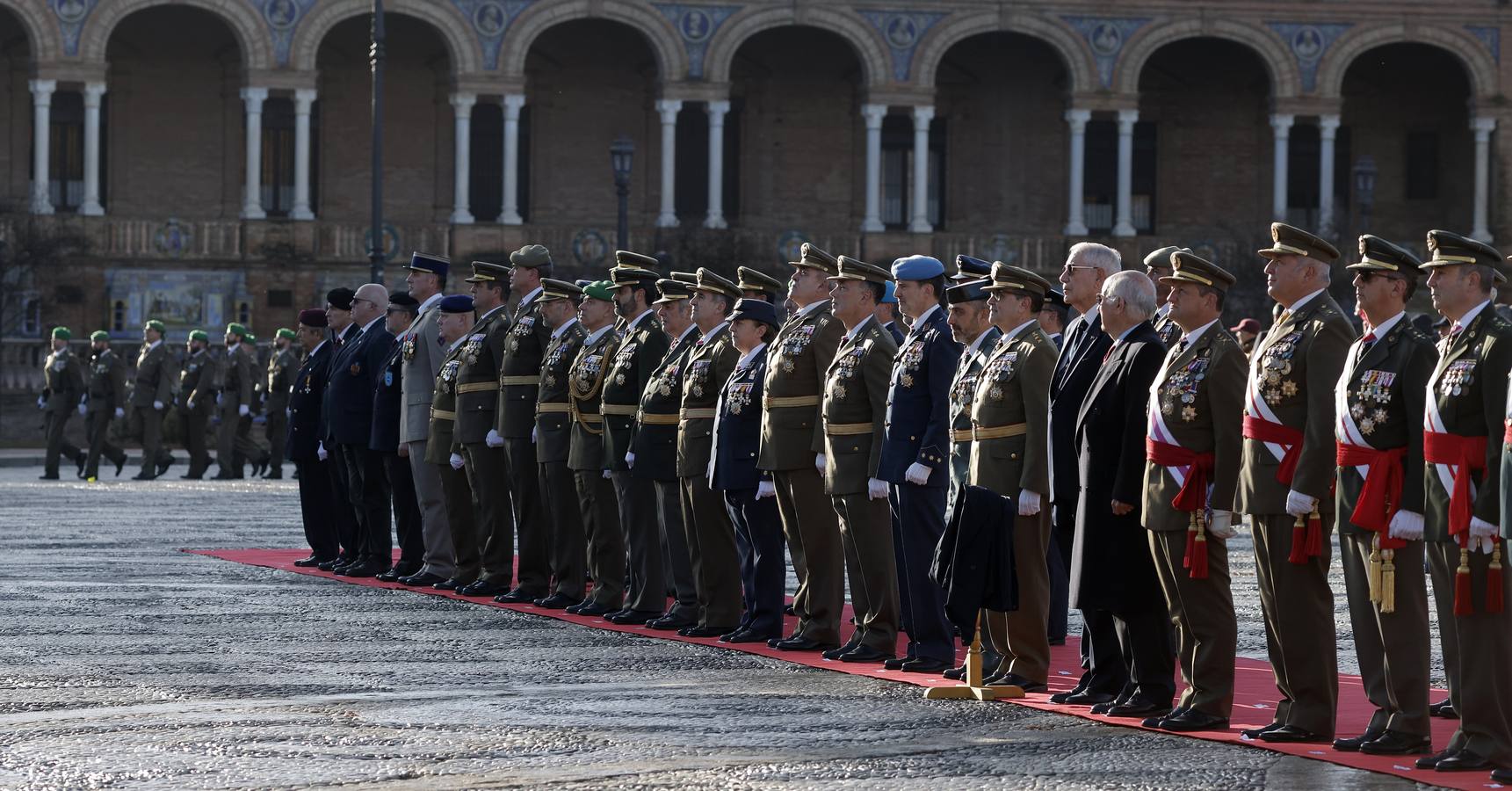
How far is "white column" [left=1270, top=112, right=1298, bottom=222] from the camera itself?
1692 inches

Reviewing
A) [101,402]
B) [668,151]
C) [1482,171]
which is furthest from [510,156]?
[101,402]

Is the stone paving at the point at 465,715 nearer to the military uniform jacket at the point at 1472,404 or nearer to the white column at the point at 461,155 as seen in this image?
the military uniform jacket at the point at 1472,404

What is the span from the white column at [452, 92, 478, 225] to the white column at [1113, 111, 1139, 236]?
441 inches

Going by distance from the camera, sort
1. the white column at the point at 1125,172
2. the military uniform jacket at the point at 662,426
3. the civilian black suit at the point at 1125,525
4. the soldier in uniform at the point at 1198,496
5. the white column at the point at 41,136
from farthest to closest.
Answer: the white column at the point at 1125,172, the white column at the point at 41,136, the military uniform jacket at the point at 662,426, the civilian black suit at the point at 1125,525, the soldier in uniform at the point at 1198,496

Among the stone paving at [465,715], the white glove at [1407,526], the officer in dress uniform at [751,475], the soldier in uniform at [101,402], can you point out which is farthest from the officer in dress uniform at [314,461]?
the soldier in uniform at [101,402]

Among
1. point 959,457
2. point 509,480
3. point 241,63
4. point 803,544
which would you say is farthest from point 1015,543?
point 241,63

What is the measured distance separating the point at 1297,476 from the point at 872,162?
34899 millimetres

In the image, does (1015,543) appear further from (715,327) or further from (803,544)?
(715,327)

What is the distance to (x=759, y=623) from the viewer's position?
1122 cm

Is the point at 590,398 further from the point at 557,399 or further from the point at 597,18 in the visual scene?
the point at 597,18

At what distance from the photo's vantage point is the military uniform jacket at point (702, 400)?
38.0 ft

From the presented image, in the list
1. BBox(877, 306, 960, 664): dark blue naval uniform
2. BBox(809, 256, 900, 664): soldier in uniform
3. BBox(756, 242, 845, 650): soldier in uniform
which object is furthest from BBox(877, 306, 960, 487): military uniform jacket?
BBox(756, 242, 845, 650): soldier in uniform

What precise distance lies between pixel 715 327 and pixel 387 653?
2.36 metres

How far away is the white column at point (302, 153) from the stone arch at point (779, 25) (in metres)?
6.71
